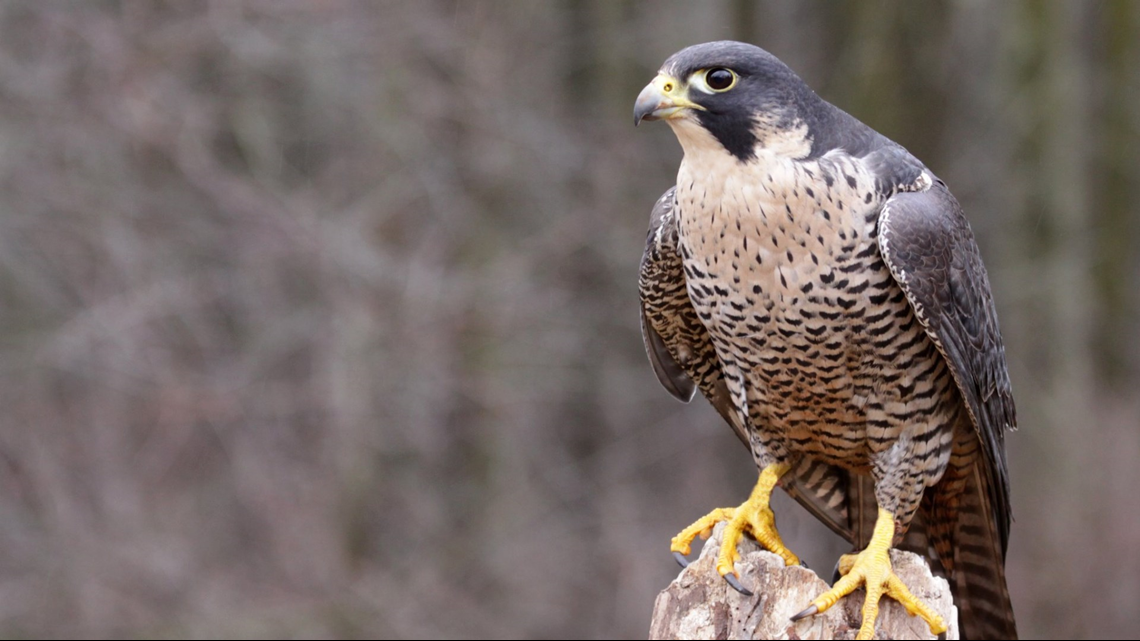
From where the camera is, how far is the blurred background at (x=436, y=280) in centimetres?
608

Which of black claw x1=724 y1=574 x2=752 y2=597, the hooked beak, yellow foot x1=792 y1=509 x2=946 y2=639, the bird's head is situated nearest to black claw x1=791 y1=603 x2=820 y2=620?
yellow foot x1=792 y1=509 x2=946 y2=639

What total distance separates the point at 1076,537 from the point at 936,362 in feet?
12.4

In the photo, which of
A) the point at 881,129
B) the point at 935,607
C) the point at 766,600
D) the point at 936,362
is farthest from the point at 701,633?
the point at 881,129

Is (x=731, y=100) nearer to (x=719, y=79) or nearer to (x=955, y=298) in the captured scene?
(x=719, y=79)

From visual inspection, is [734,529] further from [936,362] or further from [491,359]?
[491,359]

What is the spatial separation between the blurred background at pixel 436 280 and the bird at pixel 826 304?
10.8ft

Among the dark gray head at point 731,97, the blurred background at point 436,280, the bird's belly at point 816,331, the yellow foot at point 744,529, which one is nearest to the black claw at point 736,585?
the yellow foot at point 744,529

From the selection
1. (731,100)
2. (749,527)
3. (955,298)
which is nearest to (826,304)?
(955,298)

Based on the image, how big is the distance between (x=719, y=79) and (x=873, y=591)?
1276 millimetres

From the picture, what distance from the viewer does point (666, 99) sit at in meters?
2.45

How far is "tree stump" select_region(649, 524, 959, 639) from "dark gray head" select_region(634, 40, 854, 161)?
3.34 ft

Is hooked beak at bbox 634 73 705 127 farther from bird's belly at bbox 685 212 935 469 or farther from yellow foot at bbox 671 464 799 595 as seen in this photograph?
yellow foot at bbox 671 464 799 595

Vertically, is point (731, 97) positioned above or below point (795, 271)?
above

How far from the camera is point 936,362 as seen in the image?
2.73 meters
